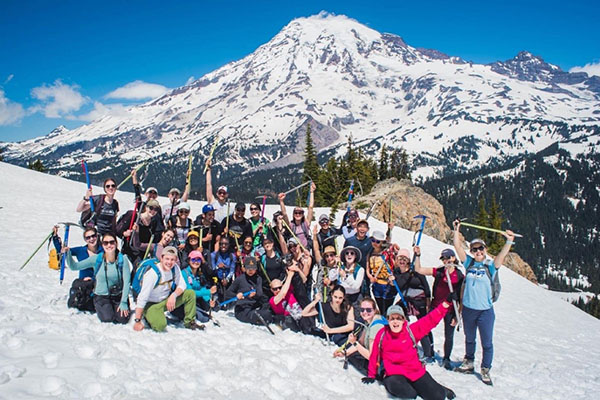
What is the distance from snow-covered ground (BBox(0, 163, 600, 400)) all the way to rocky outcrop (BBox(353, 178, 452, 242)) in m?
22.8

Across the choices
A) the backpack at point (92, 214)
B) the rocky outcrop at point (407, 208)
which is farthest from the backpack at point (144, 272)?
the rocky outcrop at point (407, 208)

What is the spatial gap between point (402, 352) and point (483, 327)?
6.48 feet

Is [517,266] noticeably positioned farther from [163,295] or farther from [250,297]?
[163,295]

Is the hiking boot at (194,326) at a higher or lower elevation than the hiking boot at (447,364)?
higher

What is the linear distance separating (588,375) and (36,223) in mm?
21578

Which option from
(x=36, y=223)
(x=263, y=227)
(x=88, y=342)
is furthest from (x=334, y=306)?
(x=36, y=223)

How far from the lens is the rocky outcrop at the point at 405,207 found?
34.1m

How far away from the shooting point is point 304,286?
347 inches

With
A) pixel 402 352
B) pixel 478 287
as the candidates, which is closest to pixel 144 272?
pixel 402 352

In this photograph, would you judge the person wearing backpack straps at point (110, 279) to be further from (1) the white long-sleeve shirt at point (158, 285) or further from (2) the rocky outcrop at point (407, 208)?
(2) the rocky outcrop at point (407, 208)

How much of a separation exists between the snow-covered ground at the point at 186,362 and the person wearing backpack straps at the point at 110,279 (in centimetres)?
32

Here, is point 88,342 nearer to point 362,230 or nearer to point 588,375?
point 362,230

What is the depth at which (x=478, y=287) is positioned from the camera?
711cm

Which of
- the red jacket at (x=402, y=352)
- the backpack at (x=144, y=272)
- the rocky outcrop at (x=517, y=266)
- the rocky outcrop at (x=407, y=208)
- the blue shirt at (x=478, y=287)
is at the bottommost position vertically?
the rocky outcrop at (x=517, y=266)
